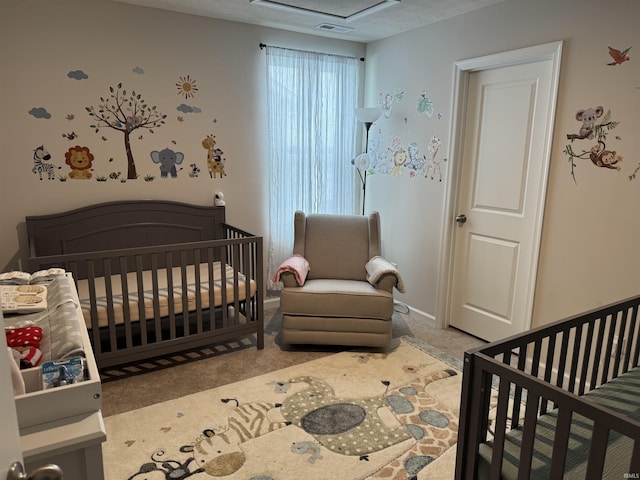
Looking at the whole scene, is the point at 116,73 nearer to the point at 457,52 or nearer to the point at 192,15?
the point at 192,15

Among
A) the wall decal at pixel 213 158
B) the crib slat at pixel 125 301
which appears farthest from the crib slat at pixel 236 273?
the wall decal at pixel 213 158

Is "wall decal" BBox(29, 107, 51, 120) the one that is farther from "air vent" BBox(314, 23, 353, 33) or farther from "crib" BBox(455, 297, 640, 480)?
"crib" BBox(455, 297, 640, 480)

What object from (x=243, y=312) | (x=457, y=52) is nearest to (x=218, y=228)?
(x=243, y=312)

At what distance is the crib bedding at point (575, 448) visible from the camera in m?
1.33

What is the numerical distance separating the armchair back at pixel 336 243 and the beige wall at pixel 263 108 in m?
0.46

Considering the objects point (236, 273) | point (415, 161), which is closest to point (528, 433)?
point (236, 273)

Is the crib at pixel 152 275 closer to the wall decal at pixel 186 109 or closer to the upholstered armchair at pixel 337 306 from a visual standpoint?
the upholstered armchair at pixel 337 306

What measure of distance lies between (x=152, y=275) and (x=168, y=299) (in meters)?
0.19

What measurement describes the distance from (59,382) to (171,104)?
272cm

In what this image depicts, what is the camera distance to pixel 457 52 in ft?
10.8

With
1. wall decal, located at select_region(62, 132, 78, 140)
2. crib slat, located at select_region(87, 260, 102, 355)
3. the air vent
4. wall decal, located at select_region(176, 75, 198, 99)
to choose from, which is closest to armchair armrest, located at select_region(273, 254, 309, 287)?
crib slat, located at select_region(87, 260, 102, 355)

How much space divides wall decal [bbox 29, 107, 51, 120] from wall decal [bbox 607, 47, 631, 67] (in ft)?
11.4

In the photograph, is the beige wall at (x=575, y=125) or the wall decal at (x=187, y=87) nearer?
the beige wall at (x=575, y=125)

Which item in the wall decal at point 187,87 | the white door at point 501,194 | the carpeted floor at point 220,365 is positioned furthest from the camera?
the wall decal at point 187,87
